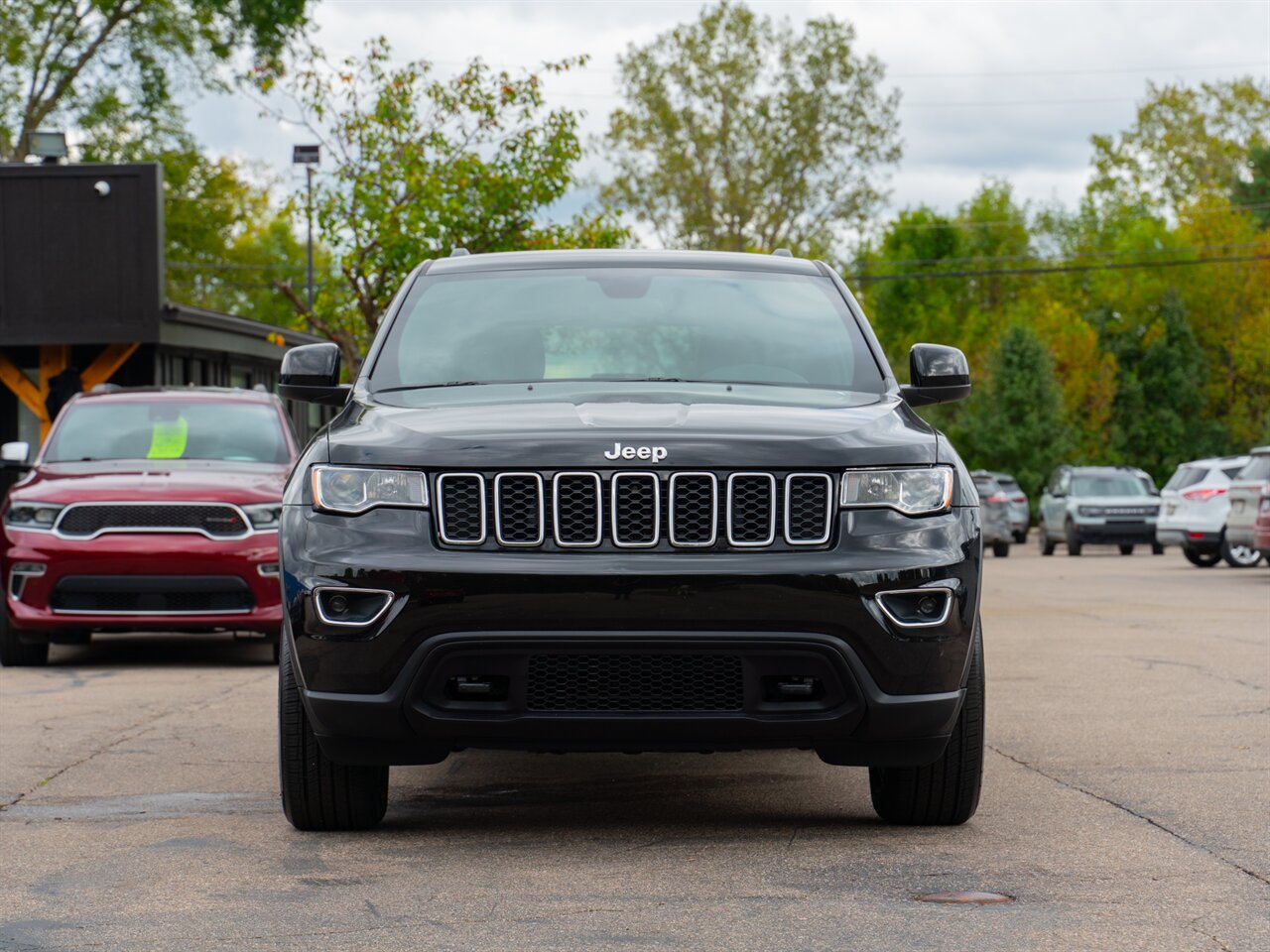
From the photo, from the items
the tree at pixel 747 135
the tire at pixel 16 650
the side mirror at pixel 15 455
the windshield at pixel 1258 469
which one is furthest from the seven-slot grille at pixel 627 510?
the tree at pixel 747 135

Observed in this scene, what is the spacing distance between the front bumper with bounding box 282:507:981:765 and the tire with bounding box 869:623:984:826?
0.92ft

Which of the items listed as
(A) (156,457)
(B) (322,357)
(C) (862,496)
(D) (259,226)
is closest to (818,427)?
(C) (862,496)

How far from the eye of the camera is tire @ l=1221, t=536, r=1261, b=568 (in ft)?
90.8

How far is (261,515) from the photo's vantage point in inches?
455

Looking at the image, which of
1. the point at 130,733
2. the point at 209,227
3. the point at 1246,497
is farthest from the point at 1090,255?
the point at 130,733

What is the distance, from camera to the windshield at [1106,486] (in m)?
37.8

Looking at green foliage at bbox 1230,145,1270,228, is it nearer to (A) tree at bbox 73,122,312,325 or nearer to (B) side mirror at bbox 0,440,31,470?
A: (A) tree at bbox 73,122,312,325

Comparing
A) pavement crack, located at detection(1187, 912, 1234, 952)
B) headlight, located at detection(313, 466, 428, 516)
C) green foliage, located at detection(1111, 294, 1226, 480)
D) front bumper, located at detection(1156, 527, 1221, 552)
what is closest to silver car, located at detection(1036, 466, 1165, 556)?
front bumper, located at detection(1156, 527, 1221, 552)

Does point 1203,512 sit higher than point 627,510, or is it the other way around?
point 627,510

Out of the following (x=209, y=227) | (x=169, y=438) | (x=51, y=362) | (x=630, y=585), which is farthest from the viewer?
(x=209, y=227)

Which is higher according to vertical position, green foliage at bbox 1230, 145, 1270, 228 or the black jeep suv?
green foliage at bbox 1230, 145, 1270, 228

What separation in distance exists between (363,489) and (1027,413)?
2407 inches

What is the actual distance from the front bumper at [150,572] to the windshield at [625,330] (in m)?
4.80

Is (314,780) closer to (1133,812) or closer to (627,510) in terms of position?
(627,510)
